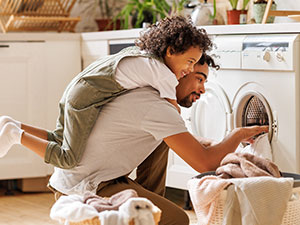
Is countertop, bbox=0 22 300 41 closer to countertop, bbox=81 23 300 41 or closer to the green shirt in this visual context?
countertop, bbox=81 23 300 41

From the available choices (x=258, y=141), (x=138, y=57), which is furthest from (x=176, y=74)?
(x=258, y=141)

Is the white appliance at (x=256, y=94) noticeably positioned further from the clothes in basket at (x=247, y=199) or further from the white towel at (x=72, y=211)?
the white towel at (x=72, y=211)

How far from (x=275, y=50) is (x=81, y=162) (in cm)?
95

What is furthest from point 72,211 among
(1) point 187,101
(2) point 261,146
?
(2) point 261,146

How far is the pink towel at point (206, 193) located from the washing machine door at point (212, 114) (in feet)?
2.80

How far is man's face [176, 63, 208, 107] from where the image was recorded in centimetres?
234

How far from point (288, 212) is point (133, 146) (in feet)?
1.94

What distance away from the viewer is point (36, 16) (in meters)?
3.82

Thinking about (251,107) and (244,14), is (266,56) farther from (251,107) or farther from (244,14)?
(244,14)

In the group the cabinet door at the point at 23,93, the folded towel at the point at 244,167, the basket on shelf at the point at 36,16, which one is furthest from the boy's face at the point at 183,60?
the basket on shelf at the point at 36,16

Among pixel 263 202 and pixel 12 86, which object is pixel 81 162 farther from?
pixel 12 86

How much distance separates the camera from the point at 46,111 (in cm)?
359

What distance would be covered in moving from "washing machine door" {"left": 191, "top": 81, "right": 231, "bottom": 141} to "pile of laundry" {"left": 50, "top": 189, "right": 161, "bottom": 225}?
1.14 meters

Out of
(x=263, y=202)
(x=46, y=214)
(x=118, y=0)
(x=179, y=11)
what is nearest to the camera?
(x=263, y=202)
